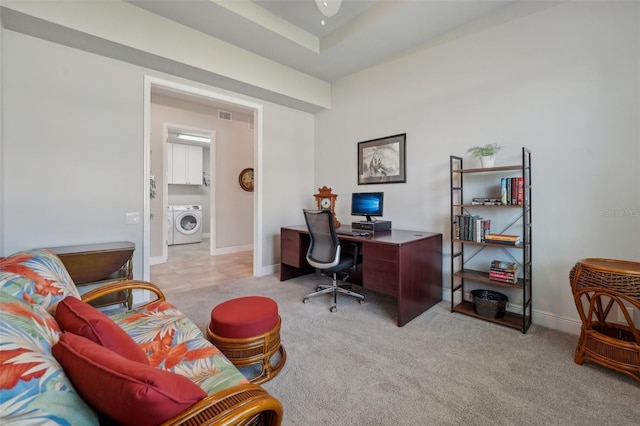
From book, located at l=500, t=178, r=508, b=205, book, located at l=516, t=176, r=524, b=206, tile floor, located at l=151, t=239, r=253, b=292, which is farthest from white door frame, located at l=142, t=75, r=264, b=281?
book, located at l=516, t=176, r=524, b=206

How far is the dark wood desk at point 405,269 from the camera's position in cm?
250

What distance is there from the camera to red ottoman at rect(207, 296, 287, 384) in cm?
171

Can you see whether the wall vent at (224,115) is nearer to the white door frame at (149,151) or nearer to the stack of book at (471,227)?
the white door frame at (149,151)

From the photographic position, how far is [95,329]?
38.1 inches

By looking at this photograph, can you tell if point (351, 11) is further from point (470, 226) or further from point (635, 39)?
point (470, 226)

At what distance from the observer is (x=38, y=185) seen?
2.51 metres

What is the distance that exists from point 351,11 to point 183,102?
3556mm

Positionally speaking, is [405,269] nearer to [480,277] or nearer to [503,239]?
[480,277]

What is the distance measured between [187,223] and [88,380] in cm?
681

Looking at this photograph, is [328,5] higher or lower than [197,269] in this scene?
higher

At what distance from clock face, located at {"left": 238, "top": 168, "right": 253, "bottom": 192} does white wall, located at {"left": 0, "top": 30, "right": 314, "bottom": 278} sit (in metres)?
2.89

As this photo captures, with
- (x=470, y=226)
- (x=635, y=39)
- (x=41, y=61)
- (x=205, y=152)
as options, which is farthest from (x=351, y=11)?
(x=205, y=152)

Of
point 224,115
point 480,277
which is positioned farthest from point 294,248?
point 224,115

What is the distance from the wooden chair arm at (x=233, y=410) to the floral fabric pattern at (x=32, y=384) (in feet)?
0.74
